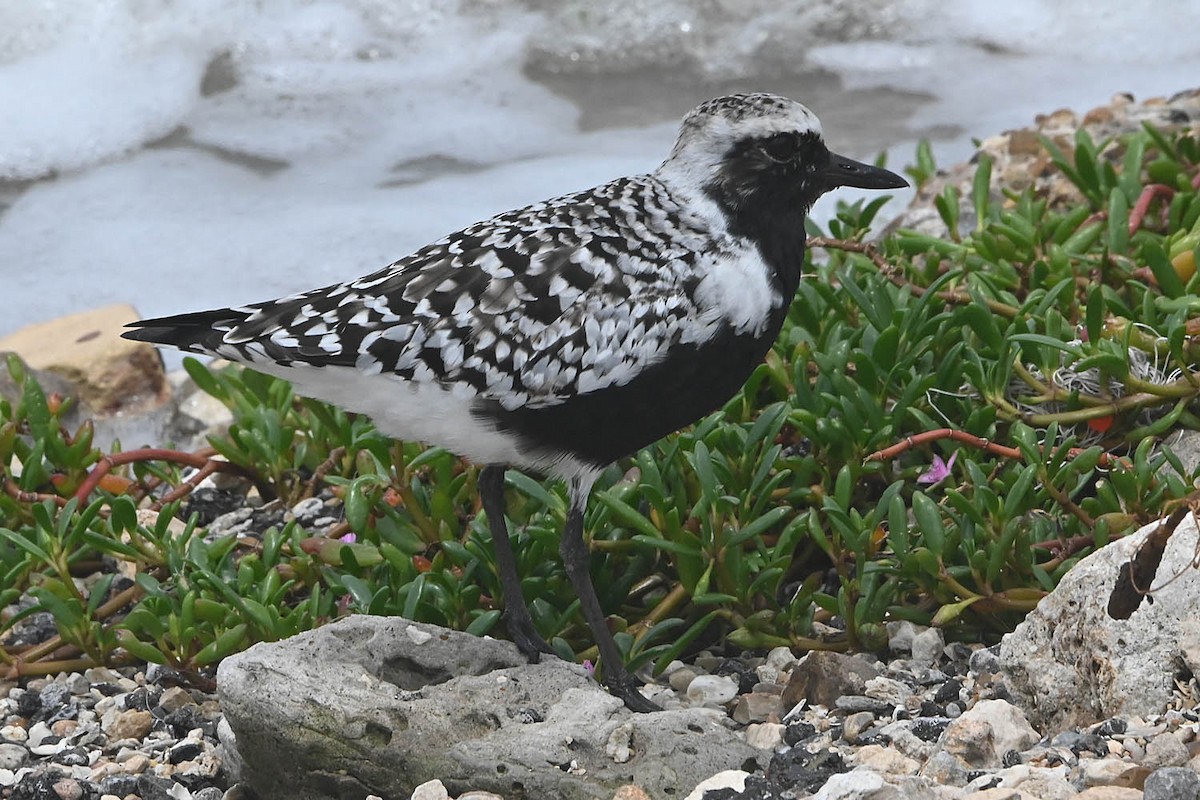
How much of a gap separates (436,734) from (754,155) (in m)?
1.81

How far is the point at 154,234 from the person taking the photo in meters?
10.3

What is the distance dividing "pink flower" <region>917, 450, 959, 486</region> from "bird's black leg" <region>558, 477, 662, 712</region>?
44.3 inches

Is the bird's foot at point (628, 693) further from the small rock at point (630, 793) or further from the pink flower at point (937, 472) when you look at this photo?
the pink flower at point (937, 472)

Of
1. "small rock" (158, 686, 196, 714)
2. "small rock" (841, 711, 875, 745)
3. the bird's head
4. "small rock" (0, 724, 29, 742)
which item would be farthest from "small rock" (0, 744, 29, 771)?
the bird's head

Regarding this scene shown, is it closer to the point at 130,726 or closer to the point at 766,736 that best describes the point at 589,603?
the point at 766,736

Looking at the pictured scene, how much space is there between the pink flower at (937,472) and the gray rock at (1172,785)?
5.79 feet

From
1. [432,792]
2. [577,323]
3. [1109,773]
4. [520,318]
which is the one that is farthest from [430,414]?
[1109,773]

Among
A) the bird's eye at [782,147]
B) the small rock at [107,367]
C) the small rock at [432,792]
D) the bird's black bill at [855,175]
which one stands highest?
the bird's eye at [782,147]

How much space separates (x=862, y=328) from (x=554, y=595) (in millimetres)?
1556

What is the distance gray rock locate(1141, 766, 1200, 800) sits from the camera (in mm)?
3152

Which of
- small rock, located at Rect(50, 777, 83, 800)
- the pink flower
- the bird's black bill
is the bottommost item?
small rock, located at Rect(50, 777, 83, 800)

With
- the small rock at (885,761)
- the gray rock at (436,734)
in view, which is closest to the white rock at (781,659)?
the gray rock at (436,734)

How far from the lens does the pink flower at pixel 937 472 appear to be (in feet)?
16.1

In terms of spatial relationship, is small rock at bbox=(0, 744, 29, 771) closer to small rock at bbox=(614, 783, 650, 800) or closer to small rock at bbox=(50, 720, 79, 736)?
small rock at bbox=(50, 720, 79, 736)
